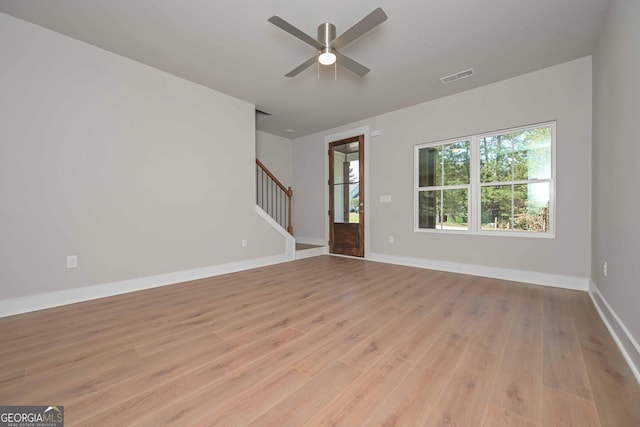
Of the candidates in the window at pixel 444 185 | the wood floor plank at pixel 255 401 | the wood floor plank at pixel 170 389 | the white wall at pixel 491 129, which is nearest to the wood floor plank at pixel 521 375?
the wood floor plank at pixel 255 401

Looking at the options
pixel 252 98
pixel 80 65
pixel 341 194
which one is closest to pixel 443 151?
pixel 341 194

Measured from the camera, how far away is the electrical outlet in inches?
106

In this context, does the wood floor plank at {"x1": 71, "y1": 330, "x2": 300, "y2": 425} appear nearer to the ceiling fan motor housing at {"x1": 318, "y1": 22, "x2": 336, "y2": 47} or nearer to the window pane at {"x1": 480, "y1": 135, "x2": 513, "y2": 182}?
the ceiling fan motor housing at {"x1": 318, "y1": 22, "x2": 336, "y2": 47}

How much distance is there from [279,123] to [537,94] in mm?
4307

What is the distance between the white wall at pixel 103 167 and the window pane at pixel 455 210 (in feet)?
11.4

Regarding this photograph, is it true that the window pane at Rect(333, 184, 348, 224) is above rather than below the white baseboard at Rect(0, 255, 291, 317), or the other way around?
above

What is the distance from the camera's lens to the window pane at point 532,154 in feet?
11.1

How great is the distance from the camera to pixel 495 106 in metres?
3.68

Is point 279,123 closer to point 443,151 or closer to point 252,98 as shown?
point 252,98

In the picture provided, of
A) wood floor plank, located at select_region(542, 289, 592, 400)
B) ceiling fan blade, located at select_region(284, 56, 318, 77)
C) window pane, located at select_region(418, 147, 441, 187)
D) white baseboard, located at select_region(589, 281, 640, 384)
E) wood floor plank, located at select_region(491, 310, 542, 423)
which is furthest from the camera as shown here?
window pane, located at select_region(418, 147, 441, 187)

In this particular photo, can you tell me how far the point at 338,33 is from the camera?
2.61m

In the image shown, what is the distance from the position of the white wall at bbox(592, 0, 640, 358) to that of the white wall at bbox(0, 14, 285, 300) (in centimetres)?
429

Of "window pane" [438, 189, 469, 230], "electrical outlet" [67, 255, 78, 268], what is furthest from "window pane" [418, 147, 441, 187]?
"electrical outlet" [67, 255, 78, 268]

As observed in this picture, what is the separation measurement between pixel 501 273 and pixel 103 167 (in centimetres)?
531
